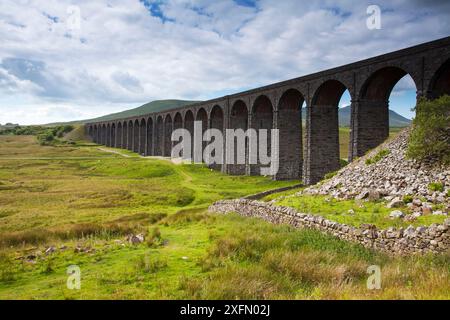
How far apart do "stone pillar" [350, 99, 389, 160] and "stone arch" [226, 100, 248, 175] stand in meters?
21.0

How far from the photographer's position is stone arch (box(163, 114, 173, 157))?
75.9 metres

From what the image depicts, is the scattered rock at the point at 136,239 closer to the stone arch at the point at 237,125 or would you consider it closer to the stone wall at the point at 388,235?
the stone wall at the point at 388,235

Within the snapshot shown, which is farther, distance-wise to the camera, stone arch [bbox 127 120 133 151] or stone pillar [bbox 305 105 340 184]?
stone arch [bbox 127 120 133 151]

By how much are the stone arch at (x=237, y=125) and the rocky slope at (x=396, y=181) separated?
25239 mm

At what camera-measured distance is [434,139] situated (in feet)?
A: 58.6

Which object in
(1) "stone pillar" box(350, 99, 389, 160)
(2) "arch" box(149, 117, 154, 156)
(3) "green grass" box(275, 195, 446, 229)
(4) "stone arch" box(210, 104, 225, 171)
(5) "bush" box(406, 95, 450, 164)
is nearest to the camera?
(3) "green grass" box(275, 195, 446, 229)

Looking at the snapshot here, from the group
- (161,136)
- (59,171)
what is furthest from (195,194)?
(161,136)

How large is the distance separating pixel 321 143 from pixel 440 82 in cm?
1220

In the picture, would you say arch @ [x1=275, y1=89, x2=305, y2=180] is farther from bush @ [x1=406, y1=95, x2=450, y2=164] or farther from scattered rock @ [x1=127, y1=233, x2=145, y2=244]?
scattered rock @ [x1=127, y1=233, x2=145, y2=244]

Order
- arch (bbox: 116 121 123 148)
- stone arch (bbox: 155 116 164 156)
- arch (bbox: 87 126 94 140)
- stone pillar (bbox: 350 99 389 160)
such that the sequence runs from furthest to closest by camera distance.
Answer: arch (bbox: 87 126 94 140), arch (bbox: 116 121 123 148), stone arch (bbox: 155 116 164 156), stone pillar (bbox: 350 99 389 160)

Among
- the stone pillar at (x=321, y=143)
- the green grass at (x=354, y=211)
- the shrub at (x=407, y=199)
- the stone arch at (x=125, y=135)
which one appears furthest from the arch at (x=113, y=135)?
the shrub at (x=407, y=199)

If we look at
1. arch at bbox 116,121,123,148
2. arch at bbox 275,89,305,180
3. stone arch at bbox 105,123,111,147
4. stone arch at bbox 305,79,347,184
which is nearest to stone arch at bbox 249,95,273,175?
arch at bbox 275,89,305,180

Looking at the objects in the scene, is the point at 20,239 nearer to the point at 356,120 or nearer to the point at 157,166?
the point at 356,120

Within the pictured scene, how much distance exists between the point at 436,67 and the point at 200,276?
70.3ft
